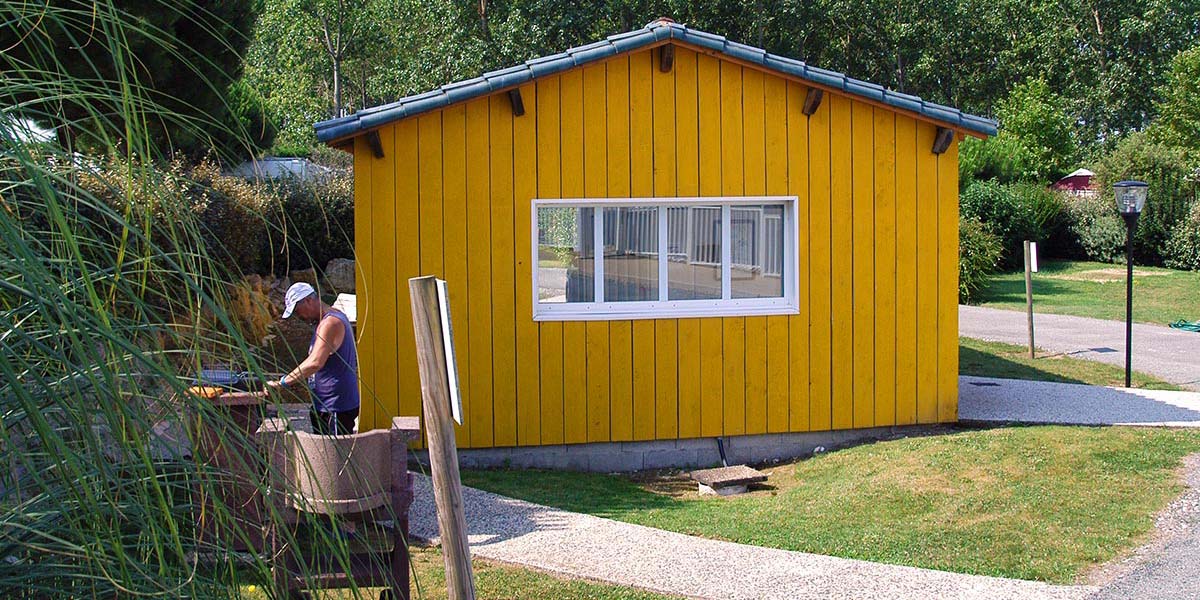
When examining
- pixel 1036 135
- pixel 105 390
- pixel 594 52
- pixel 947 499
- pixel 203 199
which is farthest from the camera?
pixel 1036 135

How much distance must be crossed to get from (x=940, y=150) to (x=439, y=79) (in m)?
27.4

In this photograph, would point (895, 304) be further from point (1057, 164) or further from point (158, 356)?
point (1057, 164)

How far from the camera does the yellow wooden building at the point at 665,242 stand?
9.99 metres

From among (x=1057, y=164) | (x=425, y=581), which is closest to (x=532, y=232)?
(x=425, y=581)

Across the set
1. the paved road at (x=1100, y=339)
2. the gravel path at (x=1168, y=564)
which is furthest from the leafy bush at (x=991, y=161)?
the gravel path at (x=1168, y=564)

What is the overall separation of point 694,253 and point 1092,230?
27421 mm

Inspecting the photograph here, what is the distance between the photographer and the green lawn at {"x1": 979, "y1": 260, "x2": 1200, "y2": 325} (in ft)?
78.3

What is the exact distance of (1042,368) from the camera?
1580 centimetres

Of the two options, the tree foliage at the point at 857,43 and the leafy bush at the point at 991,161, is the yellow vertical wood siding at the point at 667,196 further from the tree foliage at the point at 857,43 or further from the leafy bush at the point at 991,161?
the leafy bush at the point at 991,161

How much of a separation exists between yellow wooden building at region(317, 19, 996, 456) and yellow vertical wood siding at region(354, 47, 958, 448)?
0.8 inches

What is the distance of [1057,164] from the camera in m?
43.4

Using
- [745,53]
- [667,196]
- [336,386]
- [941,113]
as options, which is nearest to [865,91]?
[941,113]

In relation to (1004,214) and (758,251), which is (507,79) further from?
(1004,214)

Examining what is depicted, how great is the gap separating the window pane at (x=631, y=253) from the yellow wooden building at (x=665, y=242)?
0.02 meters
